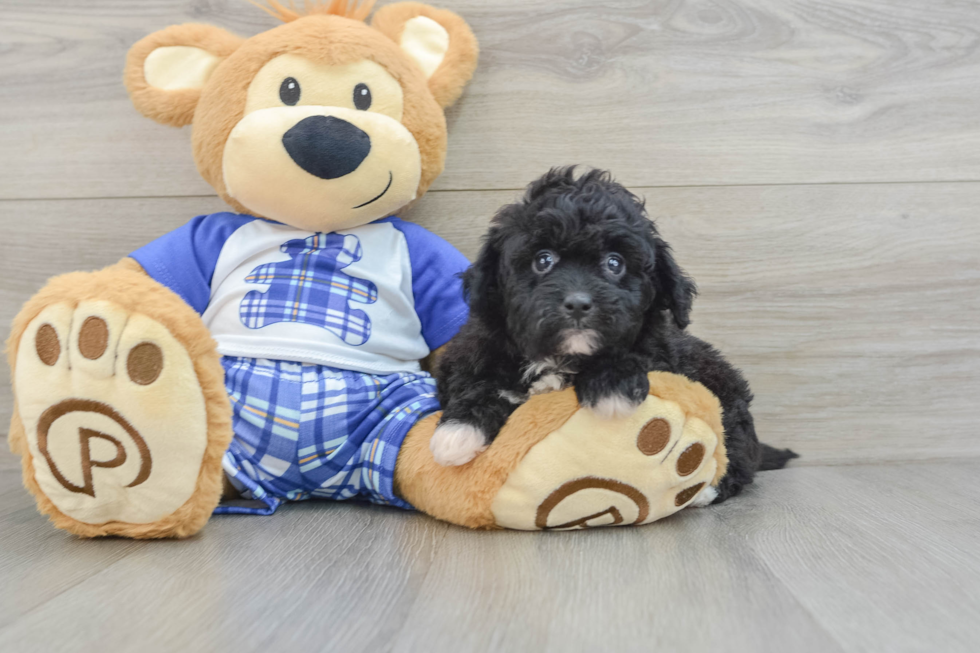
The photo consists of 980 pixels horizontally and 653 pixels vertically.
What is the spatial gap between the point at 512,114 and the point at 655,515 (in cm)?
99

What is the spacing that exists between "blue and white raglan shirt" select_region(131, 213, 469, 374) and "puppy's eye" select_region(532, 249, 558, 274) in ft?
1.42

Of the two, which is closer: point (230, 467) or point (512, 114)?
point (230, 467)

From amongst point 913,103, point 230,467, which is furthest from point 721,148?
point 230,467

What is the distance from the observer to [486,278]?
3.74ft

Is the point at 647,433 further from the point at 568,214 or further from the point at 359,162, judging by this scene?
the point at 359,162

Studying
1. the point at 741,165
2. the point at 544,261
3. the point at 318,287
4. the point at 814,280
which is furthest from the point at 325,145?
the point at 814,280

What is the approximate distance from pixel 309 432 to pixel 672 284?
0.70 m

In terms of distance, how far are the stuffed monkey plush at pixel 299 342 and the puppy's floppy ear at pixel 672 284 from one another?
0.11m

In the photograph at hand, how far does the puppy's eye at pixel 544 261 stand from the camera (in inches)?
41.7

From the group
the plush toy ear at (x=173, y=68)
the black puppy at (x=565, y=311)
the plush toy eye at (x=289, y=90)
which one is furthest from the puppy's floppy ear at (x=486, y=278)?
the plush toy ear at (x=173, y=68)

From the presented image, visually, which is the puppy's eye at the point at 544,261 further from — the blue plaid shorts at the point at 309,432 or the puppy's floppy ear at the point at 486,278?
the blue plaid shorts at the point at 309,432

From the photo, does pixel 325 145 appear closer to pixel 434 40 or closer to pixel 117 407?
pixel 434 40

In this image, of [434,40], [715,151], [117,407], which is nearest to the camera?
[117,407]

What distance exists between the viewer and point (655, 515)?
3.82ft
